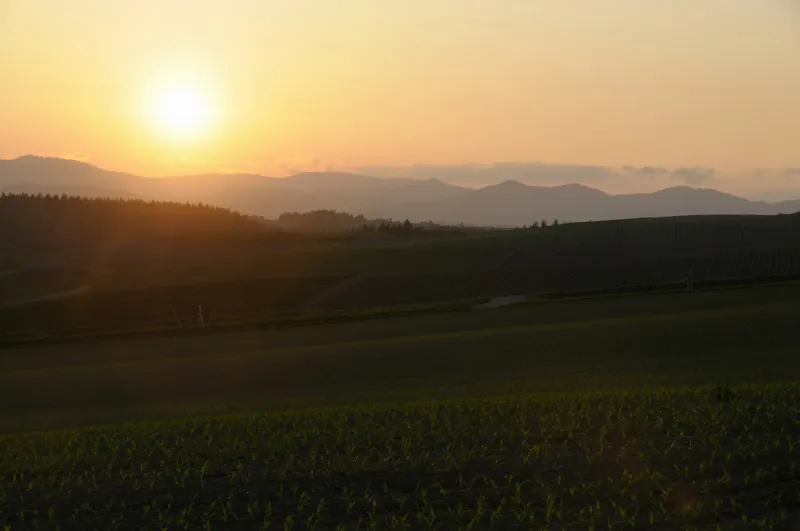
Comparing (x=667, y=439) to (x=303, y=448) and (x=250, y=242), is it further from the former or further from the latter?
(x=250, y=242)

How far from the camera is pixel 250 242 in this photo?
78.6 metres

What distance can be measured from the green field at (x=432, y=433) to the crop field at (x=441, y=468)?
46 millimetres

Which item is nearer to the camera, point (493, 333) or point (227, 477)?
point (227, 477)

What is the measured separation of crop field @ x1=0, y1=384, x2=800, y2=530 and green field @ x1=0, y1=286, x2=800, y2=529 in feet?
0.15

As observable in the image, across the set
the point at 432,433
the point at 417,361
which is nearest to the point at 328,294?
the point at 417,361

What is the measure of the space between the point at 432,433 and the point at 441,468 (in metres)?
2.06

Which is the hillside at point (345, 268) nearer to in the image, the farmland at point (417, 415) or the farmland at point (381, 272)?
the farmland at point (381, 272)

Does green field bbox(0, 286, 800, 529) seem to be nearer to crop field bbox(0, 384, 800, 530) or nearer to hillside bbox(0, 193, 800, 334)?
crop field bbox(0, 384, 800, 530)

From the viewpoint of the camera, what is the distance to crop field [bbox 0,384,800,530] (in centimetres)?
1125

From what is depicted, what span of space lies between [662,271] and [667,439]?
39789 millimetres

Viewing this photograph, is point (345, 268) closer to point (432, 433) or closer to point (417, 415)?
point (417, 415)

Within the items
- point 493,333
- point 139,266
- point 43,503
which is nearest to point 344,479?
point 43,503

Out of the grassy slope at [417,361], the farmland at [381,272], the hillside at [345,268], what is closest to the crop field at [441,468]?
the grassy slope at [417,361]

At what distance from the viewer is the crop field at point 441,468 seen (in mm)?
11250
